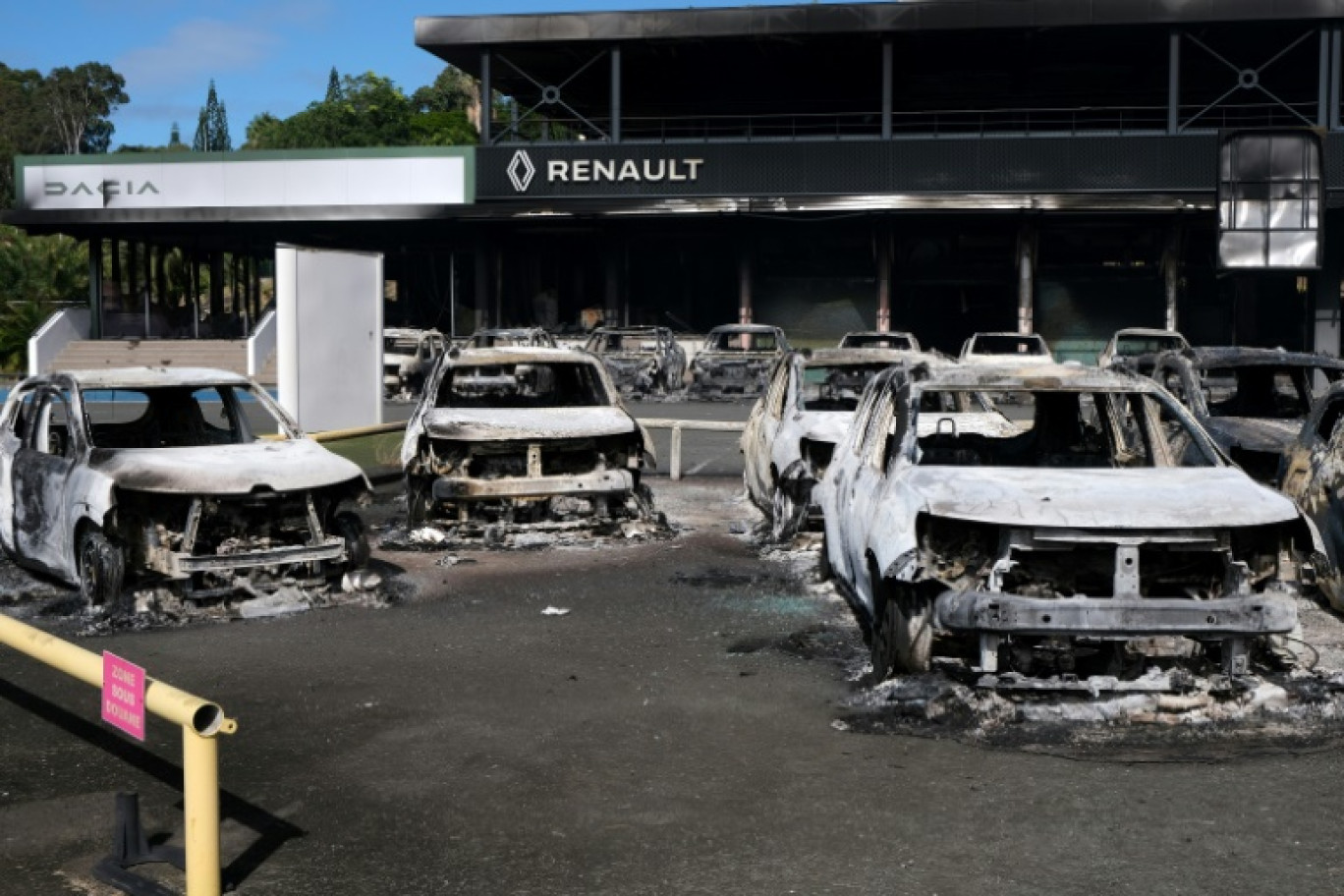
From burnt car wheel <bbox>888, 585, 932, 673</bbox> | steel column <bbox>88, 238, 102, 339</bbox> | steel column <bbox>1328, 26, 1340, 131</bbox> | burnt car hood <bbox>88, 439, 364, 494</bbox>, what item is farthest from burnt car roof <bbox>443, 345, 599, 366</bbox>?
steel column <bbox>88, 238, 102, 339</bbox>

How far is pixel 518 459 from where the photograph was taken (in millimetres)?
11609

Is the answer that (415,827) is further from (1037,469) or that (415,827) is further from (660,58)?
(660,58)

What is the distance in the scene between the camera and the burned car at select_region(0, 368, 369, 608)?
8789 mm

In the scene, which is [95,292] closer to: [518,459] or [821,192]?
[821,192]

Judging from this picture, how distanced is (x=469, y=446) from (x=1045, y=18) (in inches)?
1062

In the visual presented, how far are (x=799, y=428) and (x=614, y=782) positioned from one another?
19.9ft

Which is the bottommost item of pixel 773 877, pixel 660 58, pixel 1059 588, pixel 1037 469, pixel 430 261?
pixel 773 877

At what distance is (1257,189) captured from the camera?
2995 centimetres

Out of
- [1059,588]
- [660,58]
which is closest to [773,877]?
[1059,588]

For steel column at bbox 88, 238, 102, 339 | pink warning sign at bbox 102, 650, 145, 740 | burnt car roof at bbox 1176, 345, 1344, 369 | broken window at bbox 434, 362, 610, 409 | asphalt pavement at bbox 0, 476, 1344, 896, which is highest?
steel column at bbox 88, 238, 102, 339

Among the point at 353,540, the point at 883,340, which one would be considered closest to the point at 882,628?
the point at 353,540

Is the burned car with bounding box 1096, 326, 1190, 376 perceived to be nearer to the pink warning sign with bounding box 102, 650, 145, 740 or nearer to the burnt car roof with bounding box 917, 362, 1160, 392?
the burnt car roof with bounding box 917, 362, 1160, 392

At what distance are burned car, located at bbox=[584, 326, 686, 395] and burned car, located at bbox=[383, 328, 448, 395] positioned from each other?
3428 mm

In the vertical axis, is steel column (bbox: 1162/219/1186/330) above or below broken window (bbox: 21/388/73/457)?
above
